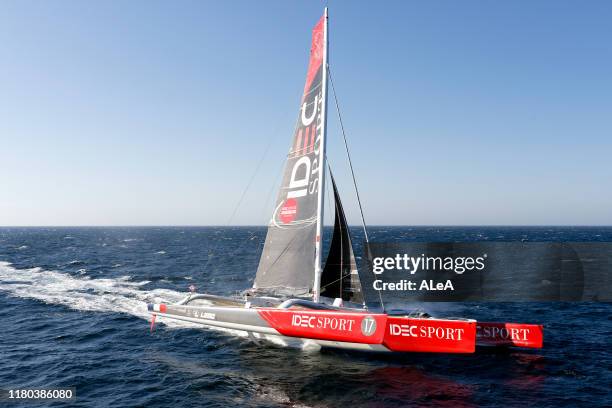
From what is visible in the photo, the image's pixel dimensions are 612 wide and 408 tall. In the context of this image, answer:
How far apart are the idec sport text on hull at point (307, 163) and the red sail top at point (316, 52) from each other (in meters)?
1.09

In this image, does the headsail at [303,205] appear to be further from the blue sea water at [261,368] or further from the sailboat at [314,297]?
the blue sea water at [261,368]

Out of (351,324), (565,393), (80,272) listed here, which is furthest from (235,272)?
(565,393)

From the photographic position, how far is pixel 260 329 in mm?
15117

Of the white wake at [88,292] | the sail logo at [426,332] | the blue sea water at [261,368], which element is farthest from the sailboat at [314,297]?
the white wake at [88,292]

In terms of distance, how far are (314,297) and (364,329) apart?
255 centimetres

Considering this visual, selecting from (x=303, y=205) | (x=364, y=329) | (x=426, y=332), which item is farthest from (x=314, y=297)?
(x=426, y=332)

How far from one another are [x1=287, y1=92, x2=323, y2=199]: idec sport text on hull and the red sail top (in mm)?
1087

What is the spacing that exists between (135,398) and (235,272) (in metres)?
27.4

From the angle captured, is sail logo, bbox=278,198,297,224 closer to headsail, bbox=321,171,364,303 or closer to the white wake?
headsail, bbox=321,171,364,303

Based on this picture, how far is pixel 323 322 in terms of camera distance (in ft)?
45.9

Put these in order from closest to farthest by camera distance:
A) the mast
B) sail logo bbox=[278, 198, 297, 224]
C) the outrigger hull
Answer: the outrigger hull, the mast, sail logo bbox=[278, 198, 297, 224]

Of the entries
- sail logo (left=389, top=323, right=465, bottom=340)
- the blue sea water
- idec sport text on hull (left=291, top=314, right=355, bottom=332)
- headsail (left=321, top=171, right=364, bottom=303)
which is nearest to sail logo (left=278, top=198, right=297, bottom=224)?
headsail (left=321, top=171, right=364, bottom=303)

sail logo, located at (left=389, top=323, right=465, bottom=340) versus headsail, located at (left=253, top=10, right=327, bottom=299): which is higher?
headsail, located at (left=253, top=10, right=327, bottom=299)

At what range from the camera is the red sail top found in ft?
55.8
